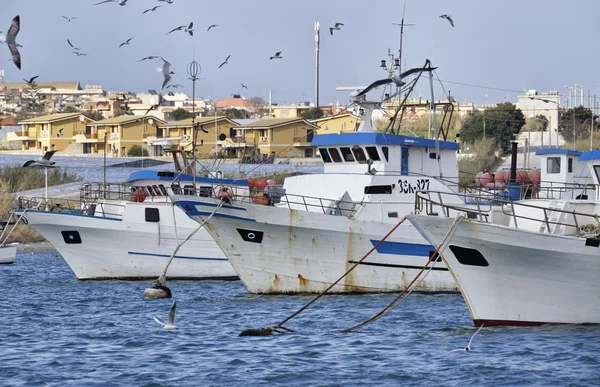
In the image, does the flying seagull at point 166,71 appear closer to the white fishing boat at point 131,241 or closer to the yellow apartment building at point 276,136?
the white fishing boat at point 131,241

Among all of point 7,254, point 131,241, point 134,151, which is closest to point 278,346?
point 131,241

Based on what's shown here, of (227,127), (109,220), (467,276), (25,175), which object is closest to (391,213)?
(467,276)

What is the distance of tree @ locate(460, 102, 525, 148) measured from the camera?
7694 cm

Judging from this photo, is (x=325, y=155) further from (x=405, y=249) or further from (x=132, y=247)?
(x=132, y=247)

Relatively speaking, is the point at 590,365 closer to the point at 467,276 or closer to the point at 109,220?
the point at 467,276

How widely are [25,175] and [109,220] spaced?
27773mm

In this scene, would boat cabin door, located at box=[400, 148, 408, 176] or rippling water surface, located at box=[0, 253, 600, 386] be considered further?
boat cabin door, located at box=[400, 148, 408, 176]

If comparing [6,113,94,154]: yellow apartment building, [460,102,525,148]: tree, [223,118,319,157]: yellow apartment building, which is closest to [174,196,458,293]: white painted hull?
[460,102,525,148]: tree

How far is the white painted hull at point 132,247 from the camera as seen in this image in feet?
113

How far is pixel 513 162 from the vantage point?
3559 centimetres

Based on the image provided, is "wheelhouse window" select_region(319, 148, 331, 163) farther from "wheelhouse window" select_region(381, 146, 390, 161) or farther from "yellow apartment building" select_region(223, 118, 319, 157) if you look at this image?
"yellow apartment building" select_region(223, 118, 319, 157)

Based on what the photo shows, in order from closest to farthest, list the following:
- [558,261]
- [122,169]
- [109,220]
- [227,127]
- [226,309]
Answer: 1. [558,261]
2. [226,309]
3. [109,220]
4. [122,169]
5. [227,127]

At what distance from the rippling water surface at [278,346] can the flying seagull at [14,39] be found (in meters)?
6.66

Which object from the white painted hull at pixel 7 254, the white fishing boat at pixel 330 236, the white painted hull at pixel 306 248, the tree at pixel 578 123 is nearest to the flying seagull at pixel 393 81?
the white fishing boat at pixel 330 236
